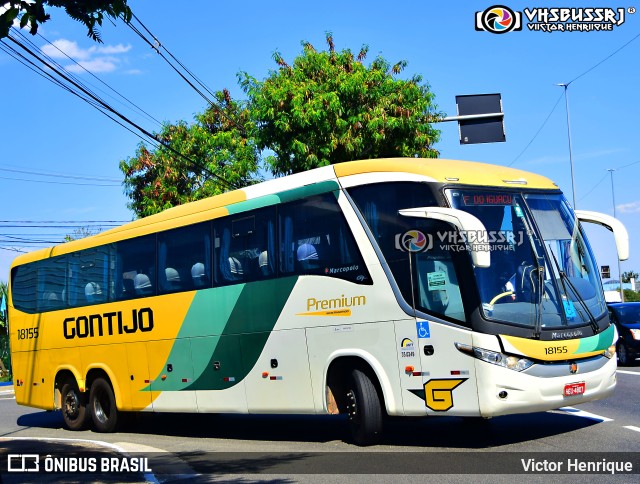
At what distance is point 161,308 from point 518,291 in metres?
6.61

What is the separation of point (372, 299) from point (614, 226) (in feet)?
11.8

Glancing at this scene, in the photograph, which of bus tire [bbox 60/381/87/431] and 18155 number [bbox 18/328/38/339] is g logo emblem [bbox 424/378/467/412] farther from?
18155 number [bbox 18/328/38/339]

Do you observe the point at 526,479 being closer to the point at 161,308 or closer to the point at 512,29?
the point at 161,308

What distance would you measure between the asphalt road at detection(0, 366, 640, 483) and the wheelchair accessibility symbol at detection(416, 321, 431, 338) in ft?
4.48

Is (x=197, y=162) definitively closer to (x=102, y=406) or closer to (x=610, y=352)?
(x=102, y=406)

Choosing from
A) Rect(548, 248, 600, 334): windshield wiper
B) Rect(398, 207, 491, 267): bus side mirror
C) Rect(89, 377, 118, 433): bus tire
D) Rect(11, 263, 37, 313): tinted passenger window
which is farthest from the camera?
Rect(11, 263, 37, 313): tinted passenger window

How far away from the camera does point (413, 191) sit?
10.5 m

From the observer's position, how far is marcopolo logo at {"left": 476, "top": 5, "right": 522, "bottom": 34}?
1995 centimetres

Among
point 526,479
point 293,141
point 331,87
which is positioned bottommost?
point 526,479

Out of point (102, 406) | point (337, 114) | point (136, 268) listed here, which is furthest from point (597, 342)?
point (337, 114)

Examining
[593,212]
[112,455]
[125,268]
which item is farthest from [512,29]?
[112,455]

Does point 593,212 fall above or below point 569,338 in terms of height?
above

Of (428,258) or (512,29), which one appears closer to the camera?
(428,258)

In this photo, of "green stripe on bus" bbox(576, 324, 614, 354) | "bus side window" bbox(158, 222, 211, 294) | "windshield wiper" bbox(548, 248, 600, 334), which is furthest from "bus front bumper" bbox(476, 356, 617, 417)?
"bus side window" bbox(158, 222, 211, 294)
